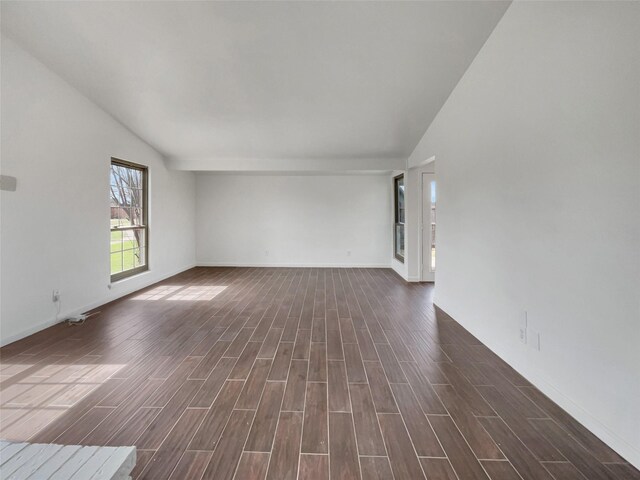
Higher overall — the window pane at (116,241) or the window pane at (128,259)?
the window pane at (116,241)

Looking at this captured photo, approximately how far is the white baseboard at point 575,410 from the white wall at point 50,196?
459 cm

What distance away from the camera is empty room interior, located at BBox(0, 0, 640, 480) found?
157 centimetres

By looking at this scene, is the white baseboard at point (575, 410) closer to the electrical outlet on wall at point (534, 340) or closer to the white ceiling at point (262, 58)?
the electrical outlet on wall at point (534, 340)

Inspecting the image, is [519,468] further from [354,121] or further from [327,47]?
[354,121]

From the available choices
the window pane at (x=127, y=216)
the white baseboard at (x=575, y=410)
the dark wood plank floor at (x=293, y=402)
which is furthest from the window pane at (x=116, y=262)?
the white baseboard at (x=575, y=410)

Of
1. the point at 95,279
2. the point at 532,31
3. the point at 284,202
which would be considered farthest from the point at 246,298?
the point at 532,31

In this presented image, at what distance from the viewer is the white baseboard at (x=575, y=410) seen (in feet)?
5.00

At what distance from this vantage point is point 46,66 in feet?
10.5

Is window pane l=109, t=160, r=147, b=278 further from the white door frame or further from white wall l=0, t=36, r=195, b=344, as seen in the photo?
the white door frame

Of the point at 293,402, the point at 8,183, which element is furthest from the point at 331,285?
the point at 8,183

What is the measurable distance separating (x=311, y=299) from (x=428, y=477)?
325 centimetres

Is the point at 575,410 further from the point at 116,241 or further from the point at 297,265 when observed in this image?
the point at 297,265

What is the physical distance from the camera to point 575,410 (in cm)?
184

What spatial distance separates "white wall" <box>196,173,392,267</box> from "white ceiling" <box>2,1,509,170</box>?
2.65 m
